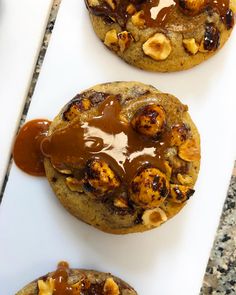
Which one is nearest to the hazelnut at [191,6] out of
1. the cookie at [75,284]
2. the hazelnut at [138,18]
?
the hazelnut at [138,18]

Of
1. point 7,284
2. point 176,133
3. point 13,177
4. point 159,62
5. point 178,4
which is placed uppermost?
point 178,4

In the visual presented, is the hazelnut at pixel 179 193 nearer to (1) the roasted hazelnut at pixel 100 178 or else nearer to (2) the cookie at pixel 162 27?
(1) the roasted hazelnut at pixel 100 178

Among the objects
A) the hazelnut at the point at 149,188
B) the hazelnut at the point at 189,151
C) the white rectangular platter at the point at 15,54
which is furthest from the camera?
the white rectangular platter at the point at 15,54

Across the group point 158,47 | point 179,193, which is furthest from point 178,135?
point 158,47

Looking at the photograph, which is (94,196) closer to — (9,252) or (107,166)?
Result: (107,166)

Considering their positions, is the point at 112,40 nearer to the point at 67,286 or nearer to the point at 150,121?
the point at 150,121

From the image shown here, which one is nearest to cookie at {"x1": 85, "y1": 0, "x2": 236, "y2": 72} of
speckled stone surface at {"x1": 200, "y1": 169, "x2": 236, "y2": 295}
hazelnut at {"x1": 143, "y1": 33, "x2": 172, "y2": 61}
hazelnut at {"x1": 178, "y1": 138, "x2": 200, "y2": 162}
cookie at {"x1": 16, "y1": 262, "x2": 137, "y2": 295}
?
hazelnut at {"x1": 143, "y1": 33, "x2": 172, "y2": 61}

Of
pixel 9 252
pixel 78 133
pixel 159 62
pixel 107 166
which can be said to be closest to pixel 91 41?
pixel 159 62

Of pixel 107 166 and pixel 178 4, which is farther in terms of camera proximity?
pixel 178 4
